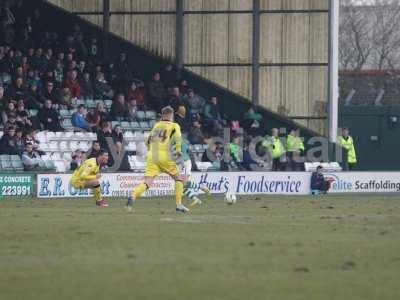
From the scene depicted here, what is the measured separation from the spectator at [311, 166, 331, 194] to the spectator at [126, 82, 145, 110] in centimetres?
711

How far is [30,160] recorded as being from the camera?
3500cm

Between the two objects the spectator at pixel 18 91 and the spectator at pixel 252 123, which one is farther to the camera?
the spectator at pixel 252 123

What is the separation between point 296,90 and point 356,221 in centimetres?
2358

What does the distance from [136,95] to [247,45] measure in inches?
211

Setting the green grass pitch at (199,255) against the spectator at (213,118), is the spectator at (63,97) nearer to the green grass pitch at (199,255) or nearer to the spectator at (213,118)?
the spectator at (213,118)

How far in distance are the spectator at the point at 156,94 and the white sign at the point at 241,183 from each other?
6293mm

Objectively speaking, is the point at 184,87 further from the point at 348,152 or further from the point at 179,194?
the point at 179,194

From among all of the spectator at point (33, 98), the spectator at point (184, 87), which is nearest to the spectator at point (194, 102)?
the spectator at point (184, 87)

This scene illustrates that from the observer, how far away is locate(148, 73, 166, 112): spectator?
137 ft

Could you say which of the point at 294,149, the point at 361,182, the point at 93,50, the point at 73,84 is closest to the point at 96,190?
the point at 73,84

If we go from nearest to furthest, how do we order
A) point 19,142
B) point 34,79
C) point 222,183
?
point 19,142
point 222,183
point 34,79

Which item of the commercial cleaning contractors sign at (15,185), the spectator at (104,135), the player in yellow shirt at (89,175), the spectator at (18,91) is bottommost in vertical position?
the commercial cleaning contractors sign at (15,185)

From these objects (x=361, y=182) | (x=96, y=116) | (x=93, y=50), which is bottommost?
(x=361, y=182)

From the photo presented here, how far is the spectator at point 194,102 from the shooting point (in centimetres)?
4228
